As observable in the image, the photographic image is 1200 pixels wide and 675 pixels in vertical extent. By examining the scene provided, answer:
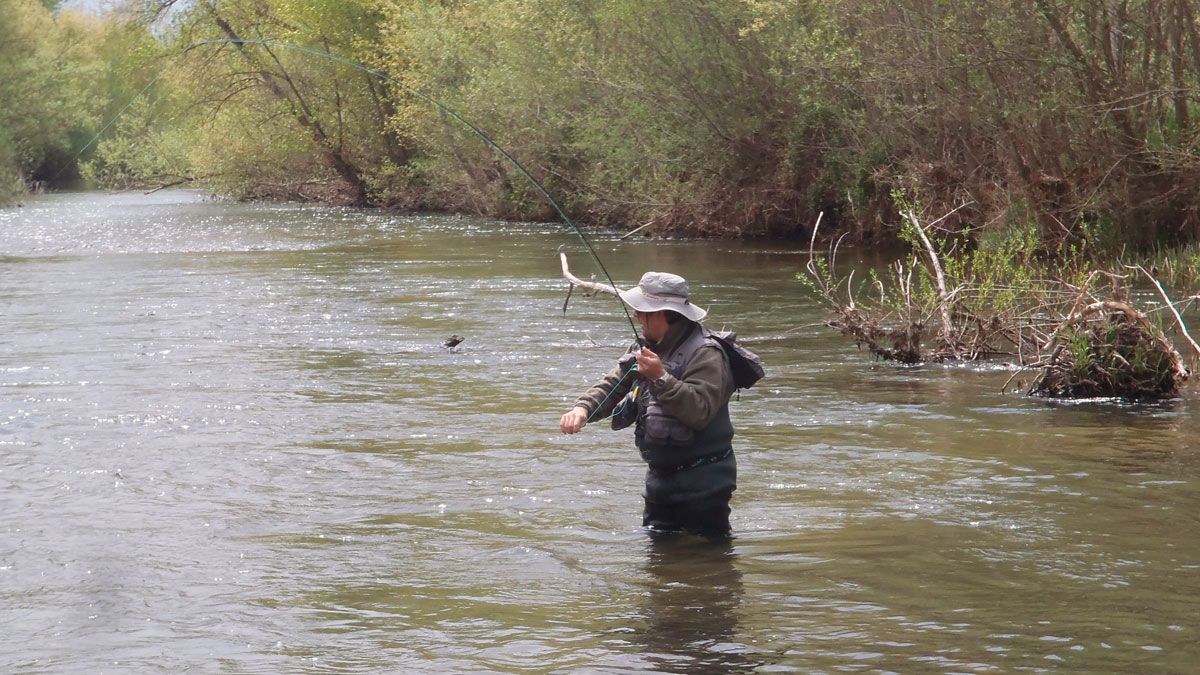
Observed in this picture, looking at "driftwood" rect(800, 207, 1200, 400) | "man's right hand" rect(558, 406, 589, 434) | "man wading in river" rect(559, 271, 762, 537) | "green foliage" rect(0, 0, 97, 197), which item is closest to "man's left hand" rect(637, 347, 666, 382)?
"man wading in river" rect(559, 271, 762, 537)

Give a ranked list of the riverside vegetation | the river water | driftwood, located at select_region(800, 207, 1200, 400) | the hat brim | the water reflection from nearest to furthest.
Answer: the water reflection < the river water < the hat brim < driftwood, located at select_region(800, 207, 1200, 400) < the riverside vegetation

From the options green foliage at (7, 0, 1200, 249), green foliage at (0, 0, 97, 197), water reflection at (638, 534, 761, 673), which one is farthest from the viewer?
green foliage at (0, 0, 97, 197)

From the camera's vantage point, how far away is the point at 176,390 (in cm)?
1238

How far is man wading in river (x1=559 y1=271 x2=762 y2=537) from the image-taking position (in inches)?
240

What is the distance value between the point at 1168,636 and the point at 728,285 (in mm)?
13803

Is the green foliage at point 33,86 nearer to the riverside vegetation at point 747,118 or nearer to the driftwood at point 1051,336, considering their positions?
the riverside vegetation at point 747,118

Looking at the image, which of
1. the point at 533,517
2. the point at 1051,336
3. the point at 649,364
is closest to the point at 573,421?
the point at 649,364

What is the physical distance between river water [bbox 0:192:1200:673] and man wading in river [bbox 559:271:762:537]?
1.28ft

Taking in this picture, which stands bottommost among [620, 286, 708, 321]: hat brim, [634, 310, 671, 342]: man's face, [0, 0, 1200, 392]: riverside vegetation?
[634, 310, 671, 342]: man's face

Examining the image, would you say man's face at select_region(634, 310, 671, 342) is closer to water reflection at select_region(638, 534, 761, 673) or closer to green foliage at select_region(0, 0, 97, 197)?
water reflection at select_region(638, 534, 761, 673)

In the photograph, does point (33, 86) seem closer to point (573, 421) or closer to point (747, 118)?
point (747, 118)

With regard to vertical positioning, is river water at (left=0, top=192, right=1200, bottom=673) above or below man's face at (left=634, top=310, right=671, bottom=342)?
below

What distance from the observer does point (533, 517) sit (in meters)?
7.94

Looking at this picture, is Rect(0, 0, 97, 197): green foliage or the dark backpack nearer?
the dark backpack
